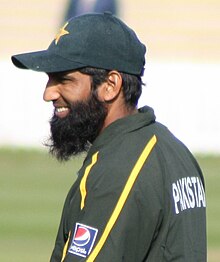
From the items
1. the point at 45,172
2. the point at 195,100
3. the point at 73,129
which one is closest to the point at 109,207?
the point at 73,129

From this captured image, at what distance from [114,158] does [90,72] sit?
1.02ft

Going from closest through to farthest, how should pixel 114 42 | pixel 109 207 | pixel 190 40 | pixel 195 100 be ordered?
pixel 109 207 < pixel 114 42 < pixel 195 100 < pixel 190 40

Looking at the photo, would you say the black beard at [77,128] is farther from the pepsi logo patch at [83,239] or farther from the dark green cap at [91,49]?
the pepsi logo patch at [83,239]

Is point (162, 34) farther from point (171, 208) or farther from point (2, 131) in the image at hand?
point (171, 208)

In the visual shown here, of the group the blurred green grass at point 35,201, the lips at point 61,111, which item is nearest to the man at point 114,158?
the lips at point 61,111

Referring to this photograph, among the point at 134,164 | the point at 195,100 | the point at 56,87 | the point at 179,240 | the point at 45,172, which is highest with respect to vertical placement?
the point at 195,100

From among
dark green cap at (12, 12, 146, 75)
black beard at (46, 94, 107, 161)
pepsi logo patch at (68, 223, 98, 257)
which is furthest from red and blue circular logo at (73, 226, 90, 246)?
dark green cap at (12, 12, 146, 75)

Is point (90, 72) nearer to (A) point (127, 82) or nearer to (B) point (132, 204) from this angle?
(A) point (127, 82)

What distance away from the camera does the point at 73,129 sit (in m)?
3.69

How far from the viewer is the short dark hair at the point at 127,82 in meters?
3.57

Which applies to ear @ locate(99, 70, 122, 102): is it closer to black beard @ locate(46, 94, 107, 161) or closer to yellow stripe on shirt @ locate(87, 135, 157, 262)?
black beard @ locate(46, 94, 107, 161)

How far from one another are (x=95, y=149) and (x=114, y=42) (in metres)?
0.36

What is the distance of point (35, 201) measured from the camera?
12969 mm

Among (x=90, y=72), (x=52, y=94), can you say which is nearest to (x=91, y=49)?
(x=90, y=72)
